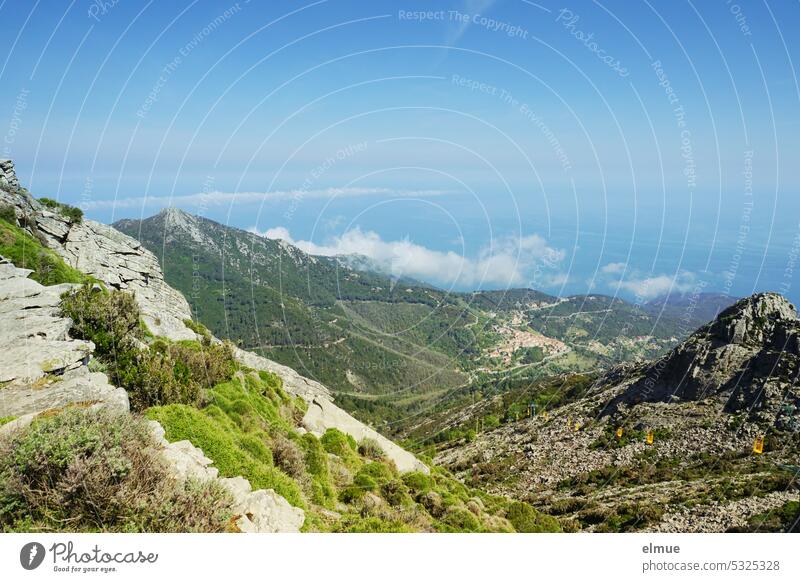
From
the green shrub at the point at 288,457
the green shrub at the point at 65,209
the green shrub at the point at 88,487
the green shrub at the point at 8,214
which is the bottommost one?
the green shrub at the point at 288,457

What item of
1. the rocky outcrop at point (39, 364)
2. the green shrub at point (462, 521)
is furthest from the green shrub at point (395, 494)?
the rocky outcrop at point (39, 364)

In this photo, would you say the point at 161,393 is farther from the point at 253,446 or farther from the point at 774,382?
the point at 774,382

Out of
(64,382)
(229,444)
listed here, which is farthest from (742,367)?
(64,382)

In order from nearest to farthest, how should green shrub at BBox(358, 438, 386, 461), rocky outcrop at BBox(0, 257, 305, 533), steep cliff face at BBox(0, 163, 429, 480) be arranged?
rocky outcrop at BBox(0, 257, 305, 533) → green shrub at BBox(358, 438, 386, 461) → steep cliff face at BBox(0, 163, 429, 480)

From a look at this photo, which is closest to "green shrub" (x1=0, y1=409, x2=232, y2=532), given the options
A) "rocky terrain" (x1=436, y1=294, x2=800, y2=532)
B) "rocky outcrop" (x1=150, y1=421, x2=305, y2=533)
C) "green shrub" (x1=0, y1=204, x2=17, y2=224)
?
"rocky outcrop" (x1=150, y1=421, x2=305, y2=533)

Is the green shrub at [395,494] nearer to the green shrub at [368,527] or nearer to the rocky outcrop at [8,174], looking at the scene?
the green shrub at [368,527]

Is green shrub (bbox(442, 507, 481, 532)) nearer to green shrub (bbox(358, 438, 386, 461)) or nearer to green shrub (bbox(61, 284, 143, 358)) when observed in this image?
green shrub (bbox(358, 438, 386, 461))
